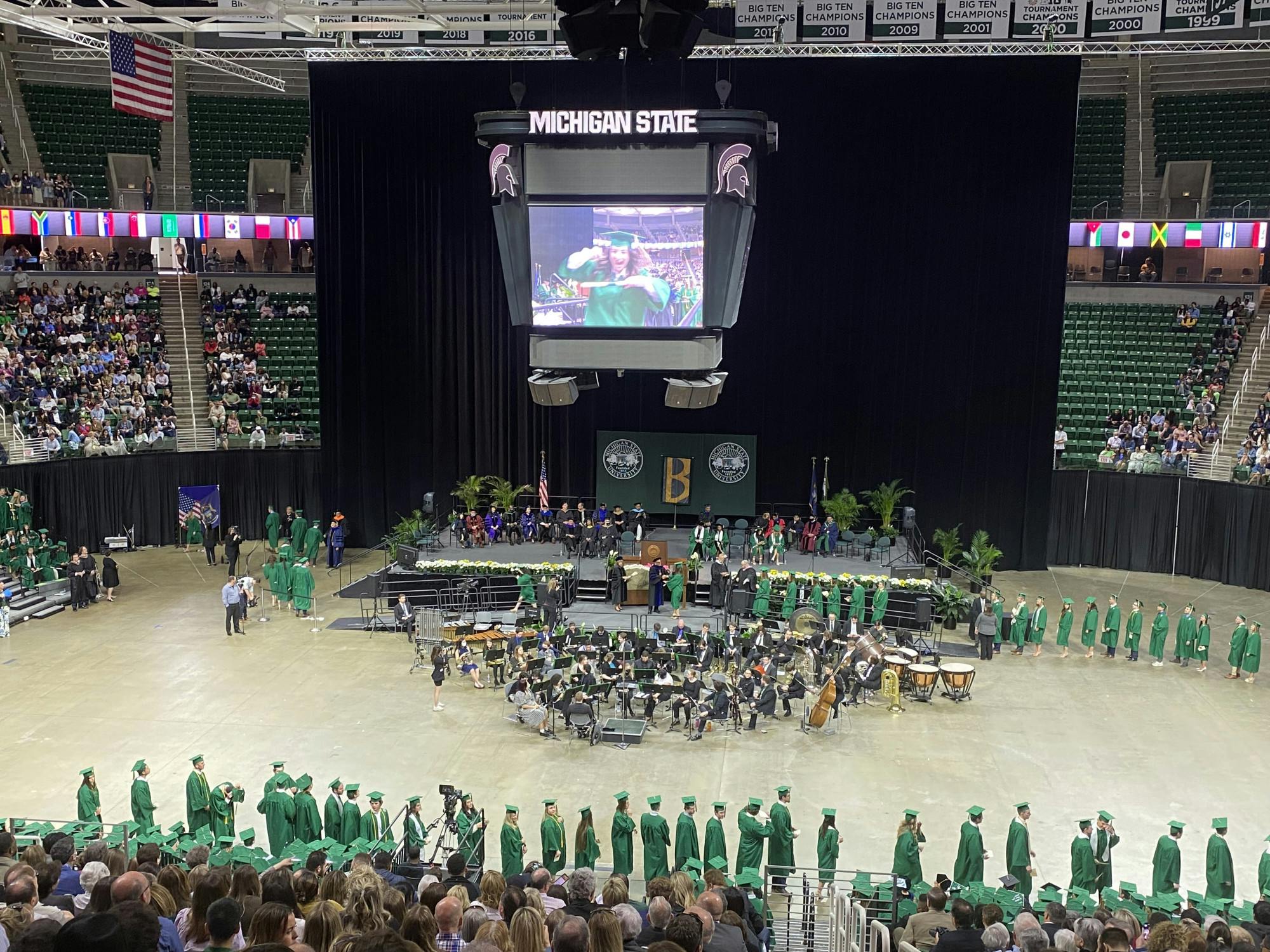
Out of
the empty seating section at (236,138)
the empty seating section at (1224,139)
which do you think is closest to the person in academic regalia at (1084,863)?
the empty seating section at (1224,139)

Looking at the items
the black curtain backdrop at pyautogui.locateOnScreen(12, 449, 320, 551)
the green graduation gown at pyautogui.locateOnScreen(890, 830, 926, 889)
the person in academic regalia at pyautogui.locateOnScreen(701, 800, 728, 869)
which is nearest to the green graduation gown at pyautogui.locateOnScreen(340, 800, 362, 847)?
the person in academic regalia at pyautogui.locateOnScreen(701, 800, 728, 869)

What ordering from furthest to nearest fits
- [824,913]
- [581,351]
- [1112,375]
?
1. [1112,375]
2. [581,351]
3. [824,913]

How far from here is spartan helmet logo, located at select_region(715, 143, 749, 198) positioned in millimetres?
18859

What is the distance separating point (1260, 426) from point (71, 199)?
111 ft

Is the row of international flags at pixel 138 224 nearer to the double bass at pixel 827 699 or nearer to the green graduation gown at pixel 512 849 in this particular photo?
the double bass at pixel 827 699

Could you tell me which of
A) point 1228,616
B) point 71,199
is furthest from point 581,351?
point 71,199

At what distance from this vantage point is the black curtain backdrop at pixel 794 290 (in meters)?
31.2

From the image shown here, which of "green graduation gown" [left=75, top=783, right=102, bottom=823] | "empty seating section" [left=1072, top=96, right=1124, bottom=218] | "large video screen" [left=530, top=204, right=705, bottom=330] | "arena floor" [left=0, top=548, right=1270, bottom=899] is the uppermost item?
"empty seating section" [left=1072, top=96, right=1124, bottom=218]

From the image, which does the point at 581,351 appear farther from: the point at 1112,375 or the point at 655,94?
the point at 1112,375

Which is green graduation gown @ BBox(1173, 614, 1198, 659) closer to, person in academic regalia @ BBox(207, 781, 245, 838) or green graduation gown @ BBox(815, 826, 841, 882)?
green graduation gown @ BBox(815, 826, 841, 882)

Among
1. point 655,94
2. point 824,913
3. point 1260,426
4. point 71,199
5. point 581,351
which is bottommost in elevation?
point 824,913

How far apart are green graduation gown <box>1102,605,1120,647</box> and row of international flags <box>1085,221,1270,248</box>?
48.7ft

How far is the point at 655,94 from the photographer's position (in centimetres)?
3216

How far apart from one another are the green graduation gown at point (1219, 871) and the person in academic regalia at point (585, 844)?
23.7 feet
